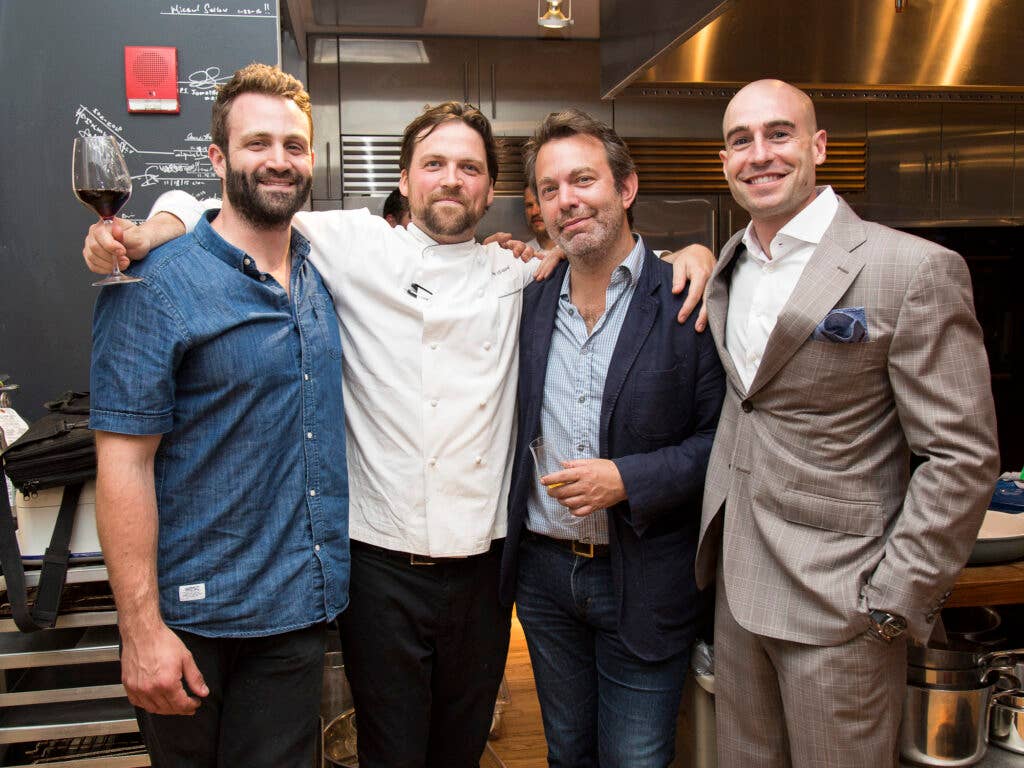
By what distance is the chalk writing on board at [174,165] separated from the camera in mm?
2791

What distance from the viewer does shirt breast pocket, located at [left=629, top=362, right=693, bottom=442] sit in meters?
1.83

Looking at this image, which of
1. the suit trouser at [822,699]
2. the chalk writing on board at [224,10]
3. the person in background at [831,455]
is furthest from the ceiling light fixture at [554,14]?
the suit trouser at [822,699]

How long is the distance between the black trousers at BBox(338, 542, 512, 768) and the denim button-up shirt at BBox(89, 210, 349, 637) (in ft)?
0.63

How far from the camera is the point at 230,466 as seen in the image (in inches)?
63.7

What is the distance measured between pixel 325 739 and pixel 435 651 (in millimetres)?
945

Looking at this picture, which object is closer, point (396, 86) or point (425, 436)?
point (425, 436)

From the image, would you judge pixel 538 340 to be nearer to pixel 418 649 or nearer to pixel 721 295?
pixel 721 295

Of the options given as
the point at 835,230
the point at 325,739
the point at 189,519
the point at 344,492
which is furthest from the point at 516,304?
the point at 325,739

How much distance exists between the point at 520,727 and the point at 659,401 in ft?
6.08

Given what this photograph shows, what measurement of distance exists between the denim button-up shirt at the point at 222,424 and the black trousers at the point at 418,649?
0.63 ft

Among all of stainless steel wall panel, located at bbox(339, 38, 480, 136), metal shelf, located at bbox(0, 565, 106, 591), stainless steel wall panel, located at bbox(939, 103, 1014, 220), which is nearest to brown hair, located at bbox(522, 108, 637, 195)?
metal shelf, located at bbox(0, 565, 106, 591)

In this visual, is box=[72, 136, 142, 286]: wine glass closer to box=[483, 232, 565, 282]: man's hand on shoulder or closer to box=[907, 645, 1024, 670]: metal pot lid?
box=[483, 232, 565, 282]: man's hand on shoulder

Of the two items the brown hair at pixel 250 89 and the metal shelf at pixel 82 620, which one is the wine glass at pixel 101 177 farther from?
the metal shelf at pixel 82 620

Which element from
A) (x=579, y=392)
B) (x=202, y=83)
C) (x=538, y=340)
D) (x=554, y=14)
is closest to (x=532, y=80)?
(x=554, y=14)
